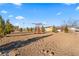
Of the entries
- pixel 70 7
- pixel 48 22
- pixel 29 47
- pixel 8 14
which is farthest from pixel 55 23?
pixel 8 14

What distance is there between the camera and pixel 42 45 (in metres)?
2.29

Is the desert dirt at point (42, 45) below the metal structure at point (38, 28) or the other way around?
below

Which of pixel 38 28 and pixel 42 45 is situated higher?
pixel 38 28

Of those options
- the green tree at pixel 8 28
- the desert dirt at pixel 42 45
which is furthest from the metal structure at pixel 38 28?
the green tree at pixel 8 28

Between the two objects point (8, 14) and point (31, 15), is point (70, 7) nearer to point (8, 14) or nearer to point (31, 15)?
point (31, 15)

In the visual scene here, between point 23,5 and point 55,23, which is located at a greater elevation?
point 23,5

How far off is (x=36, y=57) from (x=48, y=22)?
0.41m

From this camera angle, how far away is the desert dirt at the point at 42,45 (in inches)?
88.7

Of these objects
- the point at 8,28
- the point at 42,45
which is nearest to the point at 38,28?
the point at 42,45

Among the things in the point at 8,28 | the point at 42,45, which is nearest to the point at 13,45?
the point at 8,28

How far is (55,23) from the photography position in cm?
229

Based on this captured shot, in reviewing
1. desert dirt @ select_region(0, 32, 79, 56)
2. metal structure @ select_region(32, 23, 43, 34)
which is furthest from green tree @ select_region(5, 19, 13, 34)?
metal structure @ select_region(32, 23, 43, 34)

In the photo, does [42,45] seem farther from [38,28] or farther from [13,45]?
[13,45]

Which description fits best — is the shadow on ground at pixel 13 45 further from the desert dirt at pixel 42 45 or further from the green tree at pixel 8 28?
the green tree at pixel 8 28
